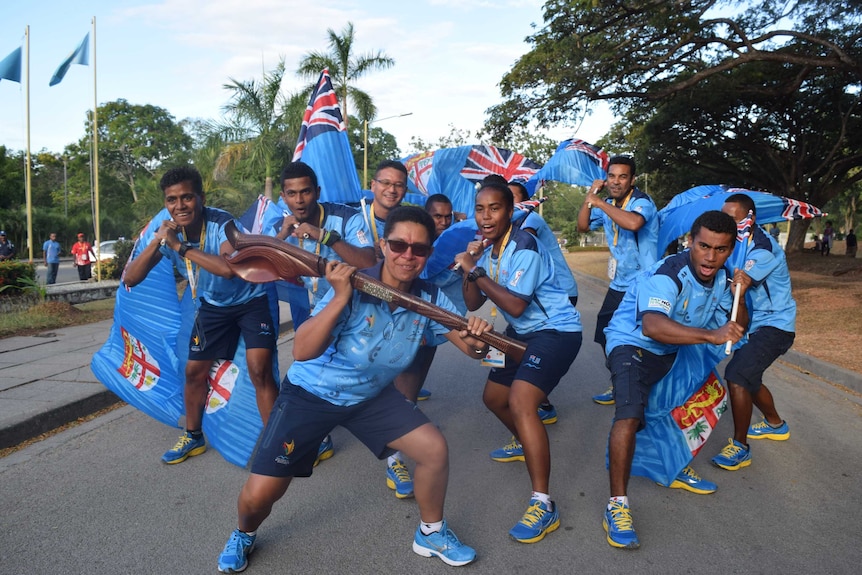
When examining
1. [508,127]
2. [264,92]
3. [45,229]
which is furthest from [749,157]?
[45,229]

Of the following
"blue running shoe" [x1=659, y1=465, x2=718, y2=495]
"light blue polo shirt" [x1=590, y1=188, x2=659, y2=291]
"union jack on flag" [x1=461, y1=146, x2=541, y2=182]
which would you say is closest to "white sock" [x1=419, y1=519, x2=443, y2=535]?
"blue running shoe" [x1=659, y1=465, x2=718, y2=495]

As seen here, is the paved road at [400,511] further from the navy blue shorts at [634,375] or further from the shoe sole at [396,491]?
the navy blue shorts at [634,375]

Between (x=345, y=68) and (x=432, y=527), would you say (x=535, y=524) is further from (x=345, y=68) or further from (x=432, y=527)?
(x=345, y=68)

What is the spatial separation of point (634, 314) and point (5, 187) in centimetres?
3552

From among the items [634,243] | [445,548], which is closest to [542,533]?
[445,548]

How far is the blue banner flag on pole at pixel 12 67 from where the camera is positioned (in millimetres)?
12164

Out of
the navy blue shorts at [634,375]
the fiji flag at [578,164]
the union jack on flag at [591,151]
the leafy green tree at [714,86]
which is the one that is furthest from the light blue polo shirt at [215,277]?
the leafy green tree at [714,86]

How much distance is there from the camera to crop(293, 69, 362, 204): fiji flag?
514 cm

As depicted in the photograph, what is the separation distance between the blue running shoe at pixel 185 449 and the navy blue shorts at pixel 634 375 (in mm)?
2778

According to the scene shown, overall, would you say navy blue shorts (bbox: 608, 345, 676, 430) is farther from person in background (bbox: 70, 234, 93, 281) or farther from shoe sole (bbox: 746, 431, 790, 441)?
person in background (bbox: 70, 234, 93, 281)

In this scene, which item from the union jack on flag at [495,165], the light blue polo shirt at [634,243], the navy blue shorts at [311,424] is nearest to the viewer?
the navy blue shorts at [311,424]

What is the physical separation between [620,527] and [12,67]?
13.9m

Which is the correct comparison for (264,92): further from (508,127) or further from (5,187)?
(5,187)

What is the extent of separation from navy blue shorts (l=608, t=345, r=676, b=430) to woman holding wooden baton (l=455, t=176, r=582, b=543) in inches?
10.0
